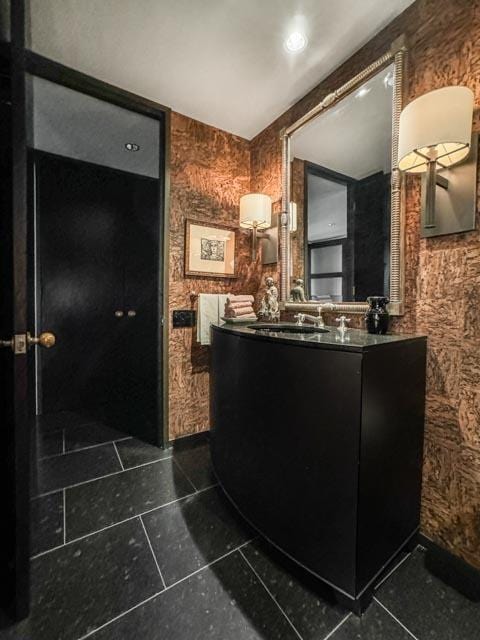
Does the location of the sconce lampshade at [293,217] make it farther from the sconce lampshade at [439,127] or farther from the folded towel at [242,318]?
the sconce lampshade at [439,127]

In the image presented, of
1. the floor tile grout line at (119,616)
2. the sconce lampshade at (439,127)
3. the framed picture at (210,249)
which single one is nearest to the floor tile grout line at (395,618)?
the floor tile grout line at (119,616)

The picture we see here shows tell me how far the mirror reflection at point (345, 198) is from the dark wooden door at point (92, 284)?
132 centimetres

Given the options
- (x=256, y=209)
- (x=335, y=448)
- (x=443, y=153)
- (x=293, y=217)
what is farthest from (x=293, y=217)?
(x=335, y=448)

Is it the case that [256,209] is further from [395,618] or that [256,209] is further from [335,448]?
[395,618]

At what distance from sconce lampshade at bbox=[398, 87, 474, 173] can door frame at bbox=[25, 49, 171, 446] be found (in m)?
1.47

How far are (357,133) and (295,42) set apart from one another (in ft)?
1.84

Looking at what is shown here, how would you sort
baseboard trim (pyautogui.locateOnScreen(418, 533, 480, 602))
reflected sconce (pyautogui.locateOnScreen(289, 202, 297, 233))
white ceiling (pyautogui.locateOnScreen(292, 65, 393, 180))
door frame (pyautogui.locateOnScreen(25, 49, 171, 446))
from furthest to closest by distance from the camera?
reflected sconce (pyautogui.locateOnScreen(289, 202, 297, 233))
door frame (pyautogui.locateOnScreen(25, 49, 171, 446))
white ceiling (pyautogui.locateOnScreen(292, 65, 393, 180))
baseboard trim (pyautogui.locateOnScreen(418, 533, 480, 602))

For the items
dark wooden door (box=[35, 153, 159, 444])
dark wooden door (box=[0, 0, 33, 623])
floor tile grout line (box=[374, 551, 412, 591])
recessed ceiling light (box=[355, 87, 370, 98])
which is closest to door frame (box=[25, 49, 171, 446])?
dark wooden door (box=[35, 153, 159, 444])

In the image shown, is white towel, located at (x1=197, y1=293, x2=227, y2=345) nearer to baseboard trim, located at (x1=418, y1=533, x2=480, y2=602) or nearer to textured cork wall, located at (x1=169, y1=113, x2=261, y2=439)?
textured cork wall, located at (x1=169, y1=113, x2=261, y2=439)

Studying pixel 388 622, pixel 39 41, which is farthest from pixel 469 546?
pixel 39 41

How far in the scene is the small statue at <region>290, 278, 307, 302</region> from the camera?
1779mm

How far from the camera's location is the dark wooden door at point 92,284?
2.39 m

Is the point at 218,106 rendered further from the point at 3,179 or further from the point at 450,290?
the point at 450,290

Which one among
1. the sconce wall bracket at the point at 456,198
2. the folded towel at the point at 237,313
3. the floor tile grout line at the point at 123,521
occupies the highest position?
the sconce wall bracket at the point at 456,198
